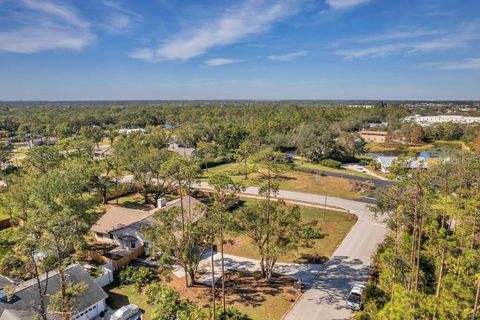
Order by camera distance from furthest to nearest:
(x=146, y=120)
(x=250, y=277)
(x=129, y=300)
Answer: (x=146, y=120) < (x=250, y=277) < (x=129, y=300)

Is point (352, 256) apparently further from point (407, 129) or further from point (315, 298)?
point (407, 129)

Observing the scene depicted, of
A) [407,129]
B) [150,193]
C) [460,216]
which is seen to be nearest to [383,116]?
[407,129]

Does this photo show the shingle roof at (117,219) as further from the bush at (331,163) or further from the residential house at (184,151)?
the bush at (331,163)

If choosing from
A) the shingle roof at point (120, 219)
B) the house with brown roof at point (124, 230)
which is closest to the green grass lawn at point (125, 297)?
the house with brown roof at point (124, 230)

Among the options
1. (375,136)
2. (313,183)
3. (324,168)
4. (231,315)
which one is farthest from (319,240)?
(375,136)

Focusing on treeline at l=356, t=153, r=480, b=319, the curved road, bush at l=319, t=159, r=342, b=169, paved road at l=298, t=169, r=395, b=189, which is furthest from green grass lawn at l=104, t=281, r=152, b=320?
bush at l=319, t=159, r=342, b=169

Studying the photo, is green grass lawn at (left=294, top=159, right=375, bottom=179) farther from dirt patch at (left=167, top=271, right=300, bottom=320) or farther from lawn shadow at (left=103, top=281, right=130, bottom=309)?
lawn shadow at (left=103, top=281, right=130, bottom=309)
